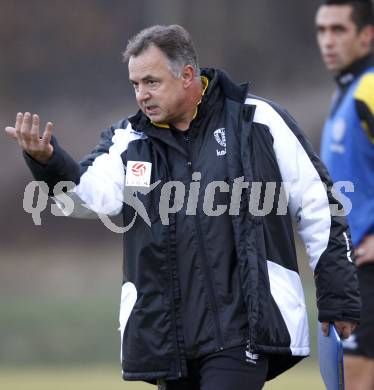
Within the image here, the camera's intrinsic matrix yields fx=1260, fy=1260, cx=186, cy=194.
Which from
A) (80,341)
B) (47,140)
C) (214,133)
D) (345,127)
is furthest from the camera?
(80,341)

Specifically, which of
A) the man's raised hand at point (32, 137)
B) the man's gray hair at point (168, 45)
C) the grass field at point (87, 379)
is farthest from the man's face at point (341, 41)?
the grass field at point (87, 379)

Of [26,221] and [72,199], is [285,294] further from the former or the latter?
[26,221]

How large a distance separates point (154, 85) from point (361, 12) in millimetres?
→ 2114

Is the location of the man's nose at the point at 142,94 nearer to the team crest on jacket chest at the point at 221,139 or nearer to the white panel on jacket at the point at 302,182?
the team crest on jacket chest at the point at 221,139

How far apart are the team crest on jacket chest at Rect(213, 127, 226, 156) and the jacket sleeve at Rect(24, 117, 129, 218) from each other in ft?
1.17

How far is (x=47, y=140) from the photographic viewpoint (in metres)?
4.48

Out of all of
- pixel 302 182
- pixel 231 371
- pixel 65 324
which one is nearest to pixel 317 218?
pixel 302 182

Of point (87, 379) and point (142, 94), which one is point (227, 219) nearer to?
point (142, 94)

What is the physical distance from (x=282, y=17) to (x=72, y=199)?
10.6m

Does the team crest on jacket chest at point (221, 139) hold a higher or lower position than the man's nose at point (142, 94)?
lower

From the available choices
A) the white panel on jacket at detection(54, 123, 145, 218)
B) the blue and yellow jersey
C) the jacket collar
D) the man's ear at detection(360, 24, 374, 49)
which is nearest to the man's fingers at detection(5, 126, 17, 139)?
the white panel on jacket at detection(54, 123, 145, 218)

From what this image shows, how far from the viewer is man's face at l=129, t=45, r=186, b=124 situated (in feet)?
15.6

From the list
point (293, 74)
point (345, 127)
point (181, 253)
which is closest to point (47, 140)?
point (181, 253)

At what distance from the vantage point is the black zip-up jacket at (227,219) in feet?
15.2
